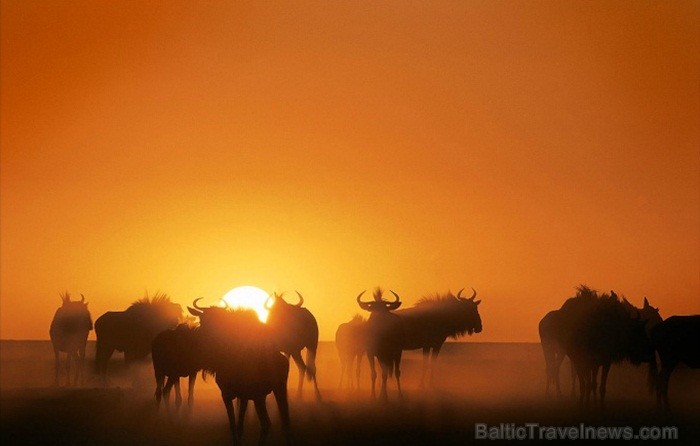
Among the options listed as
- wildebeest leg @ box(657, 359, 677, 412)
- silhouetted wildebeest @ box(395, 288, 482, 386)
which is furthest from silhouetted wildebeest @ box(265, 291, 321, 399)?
wildebeest leg @ box(657, 359, 677, 412)

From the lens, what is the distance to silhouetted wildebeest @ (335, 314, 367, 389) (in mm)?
26500

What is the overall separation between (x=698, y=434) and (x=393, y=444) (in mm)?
5144

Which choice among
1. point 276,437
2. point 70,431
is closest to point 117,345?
point 70,431

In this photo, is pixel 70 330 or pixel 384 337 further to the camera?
pixel 70 330

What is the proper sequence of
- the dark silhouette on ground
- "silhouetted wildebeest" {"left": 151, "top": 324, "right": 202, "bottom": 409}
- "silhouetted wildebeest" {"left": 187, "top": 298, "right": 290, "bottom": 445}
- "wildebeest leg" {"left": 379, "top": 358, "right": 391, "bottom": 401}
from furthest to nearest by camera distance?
the dark silhouette on ground → "wildebeest leg" {"left": 379, "top": 358, "right": 391, "bottom": 401} → "silhouetted wildebeest" {"left": 151, "top": 324, "right": 202, "bottom": 409} → "silhouetted wildebeest" {"left": 187, "top": 298, "right": 290, "bottom": 445}

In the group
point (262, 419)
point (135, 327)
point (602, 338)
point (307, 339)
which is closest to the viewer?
point (262, 419)

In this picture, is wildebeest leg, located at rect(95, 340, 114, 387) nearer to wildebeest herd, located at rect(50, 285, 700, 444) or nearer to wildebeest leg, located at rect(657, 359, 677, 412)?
wildebeest herd, located at rect(50, 285, 700, 444)

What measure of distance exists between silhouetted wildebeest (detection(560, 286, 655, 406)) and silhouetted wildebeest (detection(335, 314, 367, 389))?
5515 millimetres

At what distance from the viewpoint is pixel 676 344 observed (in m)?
21.3

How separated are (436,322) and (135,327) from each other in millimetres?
7649

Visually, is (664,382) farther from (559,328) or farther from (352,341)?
(352,341)

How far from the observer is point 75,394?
80.0 feet

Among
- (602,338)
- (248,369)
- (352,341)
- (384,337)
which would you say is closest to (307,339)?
(384,337)

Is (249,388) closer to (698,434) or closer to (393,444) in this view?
(393,444)
